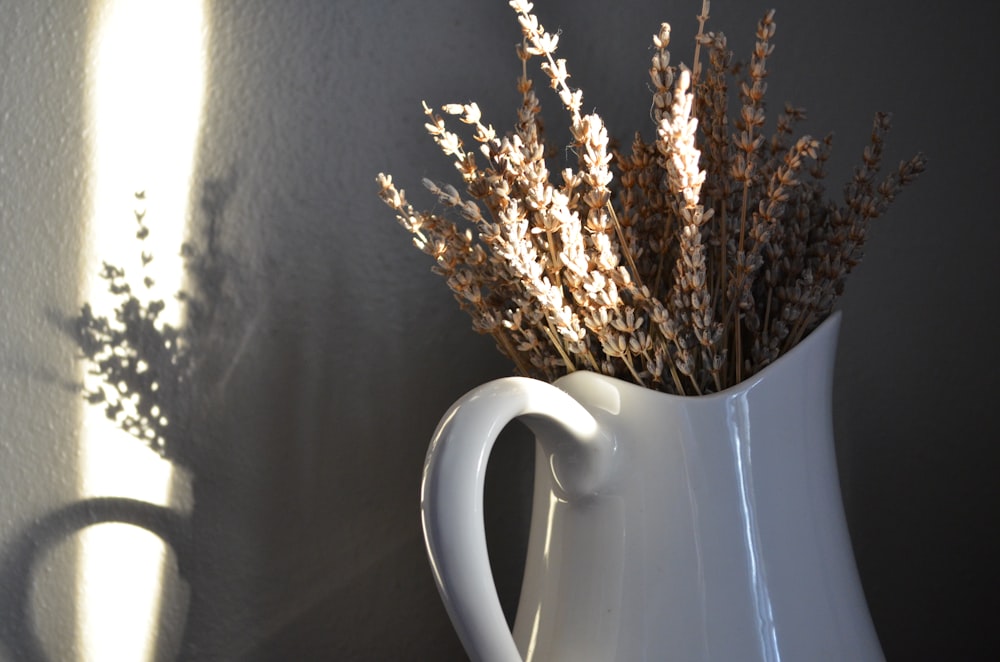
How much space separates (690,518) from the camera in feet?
1.91

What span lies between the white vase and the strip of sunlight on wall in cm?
37

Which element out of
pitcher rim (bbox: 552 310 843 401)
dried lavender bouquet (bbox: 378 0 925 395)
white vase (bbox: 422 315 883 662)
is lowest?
white vase (bbox: 422 315 883 662)

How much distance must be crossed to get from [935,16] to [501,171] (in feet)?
2.03

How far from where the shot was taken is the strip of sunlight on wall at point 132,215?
2.55 ft

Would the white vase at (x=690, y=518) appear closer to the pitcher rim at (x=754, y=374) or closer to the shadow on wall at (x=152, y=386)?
the pitcher rim at (x=754, y=374)

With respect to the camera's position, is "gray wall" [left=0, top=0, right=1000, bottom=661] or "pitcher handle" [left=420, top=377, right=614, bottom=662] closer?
"pitcher handle" [left=420, top=377, right=614, bottom=662]

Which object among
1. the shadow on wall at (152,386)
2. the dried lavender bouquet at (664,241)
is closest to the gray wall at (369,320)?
the shadow on wall at (152,386)

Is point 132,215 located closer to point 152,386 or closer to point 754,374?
point 152,386


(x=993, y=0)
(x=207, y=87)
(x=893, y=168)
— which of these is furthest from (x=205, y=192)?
(x=993, y=0)

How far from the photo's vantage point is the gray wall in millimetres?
767

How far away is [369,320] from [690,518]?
0.39 metres

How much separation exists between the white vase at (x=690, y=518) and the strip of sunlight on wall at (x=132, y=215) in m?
0.37

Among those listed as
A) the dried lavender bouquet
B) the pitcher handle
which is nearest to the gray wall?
the dried lavender bouquet

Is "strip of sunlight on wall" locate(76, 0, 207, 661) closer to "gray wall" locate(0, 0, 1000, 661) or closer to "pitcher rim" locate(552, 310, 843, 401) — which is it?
"gray wall" locate(0, 0, 1000, 661)
